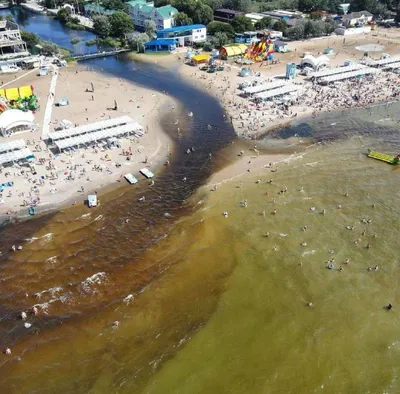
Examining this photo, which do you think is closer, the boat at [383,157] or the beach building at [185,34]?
the boat at [383,157]

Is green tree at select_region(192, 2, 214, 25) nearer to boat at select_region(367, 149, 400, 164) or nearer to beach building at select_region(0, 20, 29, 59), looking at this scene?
beach building at select_region(0, 20, 29, 59)

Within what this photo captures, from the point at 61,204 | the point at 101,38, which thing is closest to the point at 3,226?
the point at 61,204

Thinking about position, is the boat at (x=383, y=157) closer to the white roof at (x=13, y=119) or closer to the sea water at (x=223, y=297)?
the sea water at (x=223, y=297)

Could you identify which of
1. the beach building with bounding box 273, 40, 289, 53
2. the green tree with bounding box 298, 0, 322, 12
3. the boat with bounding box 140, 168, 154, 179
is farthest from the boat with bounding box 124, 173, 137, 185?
the green tree with bounding box 298, 0, 322, 12

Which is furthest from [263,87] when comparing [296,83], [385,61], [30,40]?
[30,40]

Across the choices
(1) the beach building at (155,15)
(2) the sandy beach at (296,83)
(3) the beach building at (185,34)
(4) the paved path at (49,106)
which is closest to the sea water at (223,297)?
(2) the sandy beach at (296,83)

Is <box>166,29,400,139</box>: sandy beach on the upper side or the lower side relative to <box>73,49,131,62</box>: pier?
lower
